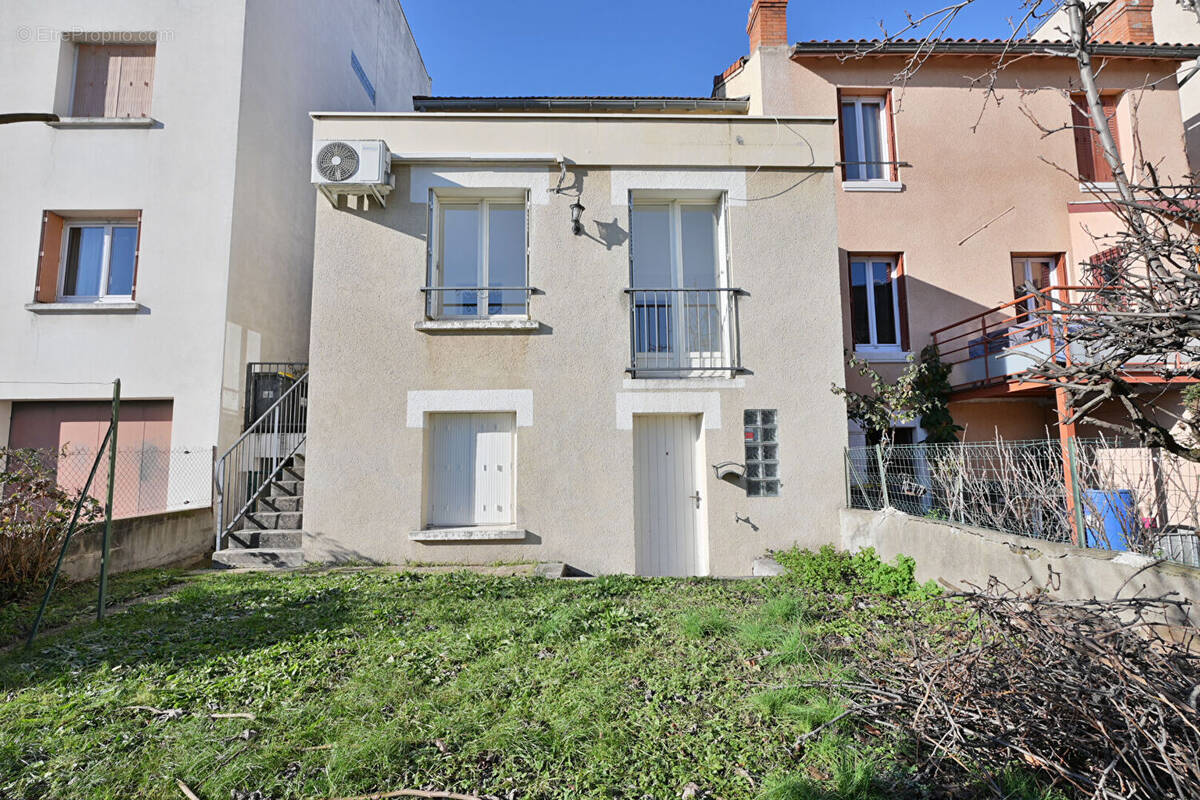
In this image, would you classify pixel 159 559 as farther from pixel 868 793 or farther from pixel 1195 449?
pixel 1195 449

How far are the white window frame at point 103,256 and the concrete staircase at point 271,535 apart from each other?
4.10 meters

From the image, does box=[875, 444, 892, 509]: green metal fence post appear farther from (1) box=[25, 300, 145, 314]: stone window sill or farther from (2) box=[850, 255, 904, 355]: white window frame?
(1) box=[25, 300, 145, 314]: stone window sill

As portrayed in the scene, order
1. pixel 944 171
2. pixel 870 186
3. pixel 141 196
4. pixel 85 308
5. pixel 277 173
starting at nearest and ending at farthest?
pixel 85 308
pixel 141 196
pixel 277 173
pixel 870 186
pixel 944 171

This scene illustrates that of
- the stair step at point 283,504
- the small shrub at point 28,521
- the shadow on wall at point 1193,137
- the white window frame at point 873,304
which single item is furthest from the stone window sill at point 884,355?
the small shrub at point 28,521

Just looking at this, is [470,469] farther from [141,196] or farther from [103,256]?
[103,256]

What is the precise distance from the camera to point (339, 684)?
11.7 ft

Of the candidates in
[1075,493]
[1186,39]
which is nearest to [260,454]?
[1075,493]

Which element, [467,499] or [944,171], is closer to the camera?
[467,499]

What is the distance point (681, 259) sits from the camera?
7680mm

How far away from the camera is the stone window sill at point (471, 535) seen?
6.88 meters

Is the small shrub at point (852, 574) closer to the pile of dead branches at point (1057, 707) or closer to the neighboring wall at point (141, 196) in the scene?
the pile of dead branches at point (1057, 707)

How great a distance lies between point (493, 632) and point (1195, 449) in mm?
4106

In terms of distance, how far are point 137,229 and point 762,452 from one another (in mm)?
9930

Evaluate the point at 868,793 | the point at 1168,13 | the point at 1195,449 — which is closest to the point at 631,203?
the point at 1195,449
